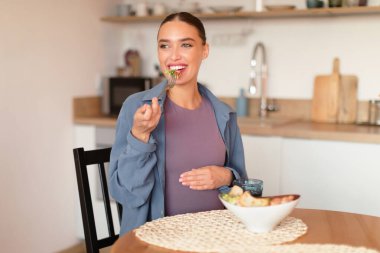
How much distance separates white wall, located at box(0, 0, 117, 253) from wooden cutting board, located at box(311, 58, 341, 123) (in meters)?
1.45

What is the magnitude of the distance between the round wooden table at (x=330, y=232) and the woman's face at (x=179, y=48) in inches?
21.6

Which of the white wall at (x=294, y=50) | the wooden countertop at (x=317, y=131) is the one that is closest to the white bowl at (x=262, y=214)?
the wooden countertop at (x=317, y=131)

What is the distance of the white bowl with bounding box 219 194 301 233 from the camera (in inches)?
50.8

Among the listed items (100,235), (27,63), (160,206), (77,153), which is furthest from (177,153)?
(100,235)

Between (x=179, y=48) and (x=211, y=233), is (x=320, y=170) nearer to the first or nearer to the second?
(x=179, y=48)

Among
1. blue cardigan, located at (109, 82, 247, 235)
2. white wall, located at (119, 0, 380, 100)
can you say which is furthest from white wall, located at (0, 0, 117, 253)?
blue cardigan, located at (109, 82, 247, 235)

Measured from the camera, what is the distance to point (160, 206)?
1.64 m

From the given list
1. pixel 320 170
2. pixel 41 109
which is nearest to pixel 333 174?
pixel 320 170

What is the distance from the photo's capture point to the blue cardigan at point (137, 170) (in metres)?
1.52

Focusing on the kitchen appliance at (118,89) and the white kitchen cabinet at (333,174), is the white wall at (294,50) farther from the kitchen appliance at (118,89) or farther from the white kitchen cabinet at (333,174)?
the white kitchen cabinet at (333,174)

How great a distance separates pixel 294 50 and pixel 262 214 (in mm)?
2148

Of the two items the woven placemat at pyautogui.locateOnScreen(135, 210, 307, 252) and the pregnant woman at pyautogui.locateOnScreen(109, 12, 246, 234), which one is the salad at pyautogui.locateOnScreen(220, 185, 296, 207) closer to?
the woven placemat at pyautogui.locateOnScreen(135, 210, 307, 252)

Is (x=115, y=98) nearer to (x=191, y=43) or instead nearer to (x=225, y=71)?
(x=225, y=71)

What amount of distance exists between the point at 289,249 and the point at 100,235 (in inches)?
88.1
